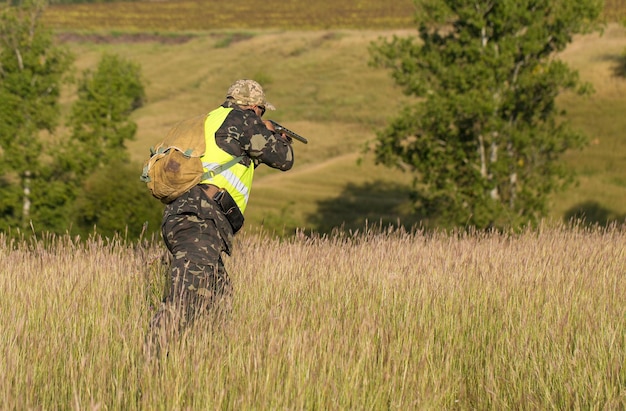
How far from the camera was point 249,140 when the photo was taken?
5676mm

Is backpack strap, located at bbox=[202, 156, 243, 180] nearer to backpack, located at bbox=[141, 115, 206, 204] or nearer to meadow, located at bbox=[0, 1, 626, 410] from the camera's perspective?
backpack, located at bbox=[141, 115, 206, 204]

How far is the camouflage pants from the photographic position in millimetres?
5105

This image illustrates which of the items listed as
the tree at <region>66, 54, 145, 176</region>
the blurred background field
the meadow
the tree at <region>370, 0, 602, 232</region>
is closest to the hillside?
the blurred background field

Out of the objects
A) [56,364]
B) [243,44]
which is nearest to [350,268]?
[56,364]

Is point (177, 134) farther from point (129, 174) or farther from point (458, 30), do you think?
point (129, 174)

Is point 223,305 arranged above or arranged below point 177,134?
below

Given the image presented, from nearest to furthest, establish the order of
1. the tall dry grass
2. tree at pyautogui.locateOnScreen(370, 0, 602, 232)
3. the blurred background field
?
the tall dry grass → tree at pyautogui.locateOnScreen(370, 0, 602, 232) → the blurred background field

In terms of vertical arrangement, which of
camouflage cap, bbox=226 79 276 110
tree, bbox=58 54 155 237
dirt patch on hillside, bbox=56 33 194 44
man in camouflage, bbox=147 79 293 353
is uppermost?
camouflage cap, bbox=226 79 276 110

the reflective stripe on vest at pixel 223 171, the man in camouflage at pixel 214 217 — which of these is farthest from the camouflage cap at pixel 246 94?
the reflective stripe on vest at pixel 223 171

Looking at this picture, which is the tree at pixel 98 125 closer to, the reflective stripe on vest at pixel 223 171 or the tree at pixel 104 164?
the tree at pixel 104 164

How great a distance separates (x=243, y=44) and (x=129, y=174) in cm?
7782

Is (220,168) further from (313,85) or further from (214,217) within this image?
(313,85)

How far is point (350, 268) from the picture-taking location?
6559 mm

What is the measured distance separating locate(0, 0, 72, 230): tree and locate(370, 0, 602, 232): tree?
76.2 ft
